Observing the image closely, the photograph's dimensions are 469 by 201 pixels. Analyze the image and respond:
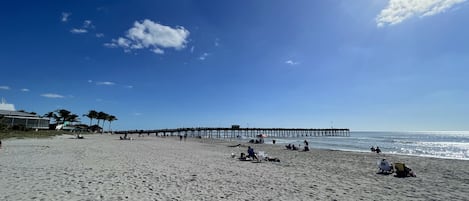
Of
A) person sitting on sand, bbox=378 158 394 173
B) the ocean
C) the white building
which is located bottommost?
the ocean

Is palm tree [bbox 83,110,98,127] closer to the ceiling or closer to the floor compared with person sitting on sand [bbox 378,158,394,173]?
closer to the ceiling

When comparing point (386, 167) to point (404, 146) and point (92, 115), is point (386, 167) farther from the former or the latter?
point (92, 115)

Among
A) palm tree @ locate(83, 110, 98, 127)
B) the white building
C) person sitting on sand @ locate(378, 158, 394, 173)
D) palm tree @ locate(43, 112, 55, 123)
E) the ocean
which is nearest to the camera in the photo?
person sitting on sand @ locate(378, 158, 394, 173)

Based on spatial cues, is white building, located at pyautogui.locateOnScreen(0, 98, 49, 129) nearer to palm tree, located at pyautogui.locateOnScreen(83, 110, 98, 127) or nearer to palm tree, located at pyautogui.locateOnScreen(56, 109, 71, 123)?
palm tree, located at pyautogui.locateOnScreen(56, 109, 71, 123)

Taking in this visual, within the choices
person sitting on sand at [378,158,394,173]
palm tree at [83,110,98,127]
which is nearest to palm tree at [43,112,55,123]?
palm tree at [83,110,98,127]

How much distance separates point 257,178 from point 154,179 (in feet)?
11.1

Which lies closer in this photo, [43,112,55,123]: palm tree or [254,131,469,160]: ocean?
[254,131,469,160]: ocean

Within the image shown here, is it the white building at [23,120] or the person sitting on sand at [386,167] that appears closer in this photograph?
the person sitting on sand at [386,167]

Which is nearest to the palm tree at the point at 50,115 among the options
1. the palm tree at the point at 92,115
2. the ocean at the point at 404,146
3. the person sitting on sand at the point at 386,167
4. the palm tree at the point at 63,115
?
the palm tree at the point at 63,115

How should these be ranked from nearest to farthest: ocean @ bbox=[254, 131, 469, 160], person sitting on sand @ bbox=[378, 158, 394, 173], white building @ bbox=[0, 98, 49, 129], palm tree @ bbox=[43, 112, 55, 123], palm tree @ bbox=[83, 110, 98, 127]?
person sitting on sand @ bbox=[378, 158, 394, 173], ocean @ bbox=[254, 131, 469, 160], white building @ bbox=[0, 98, 49, 129], palm tree @ bbox=[43, 112, 55, 123], palm tree @ bbox=[83, 110, 98, 127]

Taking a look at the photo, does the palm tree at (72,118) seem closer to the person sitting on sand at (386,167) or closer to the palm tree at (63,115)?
the palm tree at (63,115)

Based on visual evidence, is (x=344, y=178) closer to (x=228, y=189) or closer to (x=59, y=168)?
(x=228, y=189)

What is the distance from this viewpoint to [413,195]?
286 inches

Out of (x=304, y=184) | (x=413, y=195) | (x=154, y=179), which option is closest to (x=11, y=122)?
(x=154, y=179)
